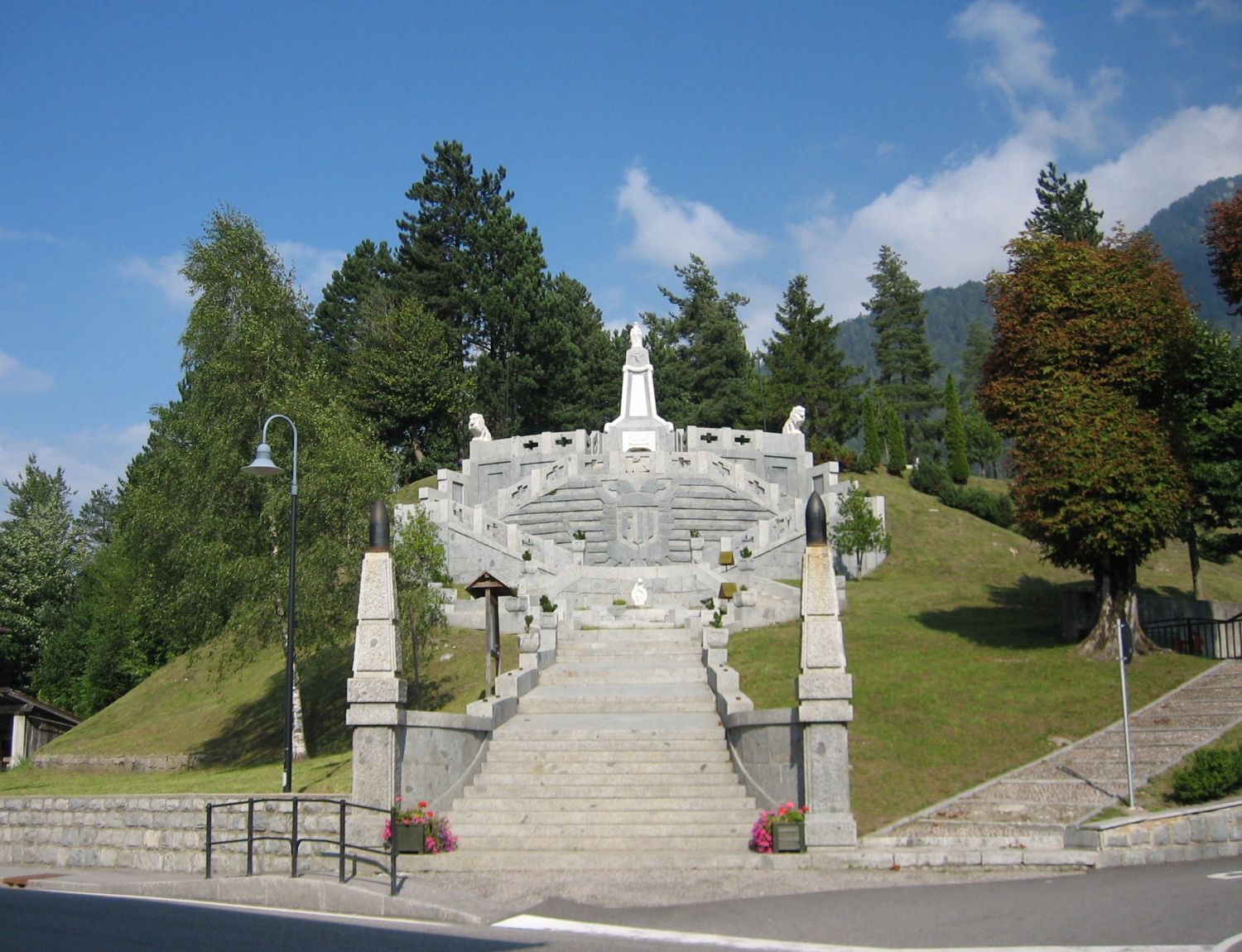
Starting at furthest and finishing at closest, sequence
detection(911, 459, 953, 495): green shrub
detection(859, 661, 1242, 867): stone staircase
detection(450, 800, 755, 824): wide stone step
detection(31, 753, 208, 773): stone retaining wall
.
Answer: detection(911, 459, 953, 495): green shrub, detection(31, 753, 208, 773): stone retaining wall, detection(450, 800, 755, 824): wide stone step, detection(859, 661, 1242, 867): stone staircase

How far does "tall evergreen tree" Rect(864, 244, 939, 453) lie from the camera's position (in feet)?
311

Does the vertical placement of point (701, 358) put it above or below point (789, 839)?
above

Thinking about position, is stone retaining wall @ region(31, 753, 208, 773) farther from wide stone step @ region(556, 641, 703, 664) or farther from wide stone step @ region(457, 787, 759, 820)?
wide stone step @ region(457, 787, 759, 820)

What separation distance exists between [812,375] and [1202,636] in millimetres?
51379

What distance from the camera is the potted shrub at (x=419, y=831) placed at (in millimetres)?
16875

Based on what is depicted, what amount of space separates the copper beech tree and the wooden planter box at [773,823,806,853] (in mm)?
14818

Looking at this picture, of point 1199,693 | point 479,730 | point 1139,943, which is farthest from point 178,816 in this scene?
point 1199,693

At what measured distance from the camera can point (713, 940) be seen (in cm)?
1214

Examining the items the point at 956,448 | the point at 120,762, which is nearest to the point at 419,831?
the point at 120,762

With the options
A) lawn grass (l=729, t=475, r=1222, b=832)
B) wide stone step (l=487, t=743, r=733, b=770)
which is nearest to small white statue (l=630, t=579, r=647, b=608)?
lawn grass (l=729, t=475, r=1222, b=832)

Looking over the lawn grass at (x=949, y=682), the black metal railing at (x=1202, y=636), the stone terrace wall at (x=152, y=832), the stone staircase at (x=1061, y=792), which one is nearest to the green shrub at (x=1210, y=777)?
the stone staircase at (x=1061, y=792)

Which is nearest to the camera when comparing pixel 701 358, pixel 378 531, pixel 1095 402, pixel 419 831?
pixel 419 831

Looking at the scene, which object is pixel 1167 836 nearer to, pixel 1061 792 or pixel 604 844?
pixel 1061 792

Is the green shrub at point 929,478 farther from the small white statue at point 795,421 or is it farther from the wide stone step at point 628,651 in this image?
the wide stone step at point 628,651
